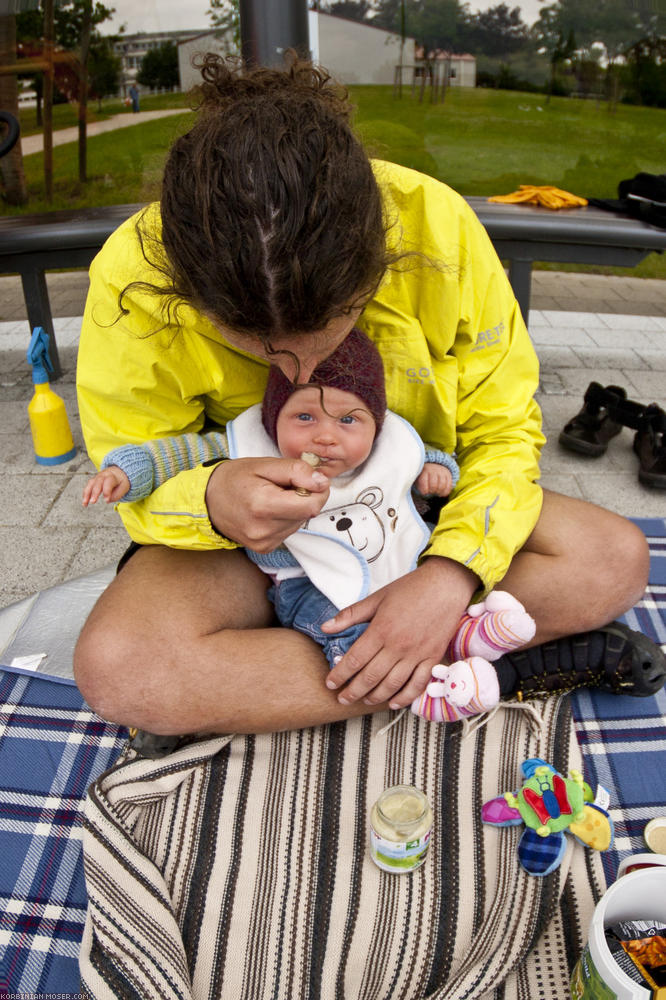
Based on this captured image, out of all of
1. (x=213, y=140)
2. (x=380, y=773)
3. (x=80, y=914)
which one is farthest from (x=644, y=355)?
(x=80, y=914)

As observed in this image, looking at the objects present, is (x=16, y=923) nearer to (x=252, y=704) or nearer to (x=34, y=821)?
(x=34, y=821)

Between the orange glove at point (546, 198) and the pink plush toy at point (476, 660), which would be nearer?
the pink plush toy at point (476, 660)

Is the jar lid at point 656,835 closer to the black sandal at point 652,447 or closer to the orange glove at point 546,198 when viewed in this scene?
the black sandal at point 652,447

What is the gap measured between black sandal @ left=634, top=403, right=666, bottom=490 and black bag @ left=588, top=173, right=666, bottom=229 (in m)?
1.05

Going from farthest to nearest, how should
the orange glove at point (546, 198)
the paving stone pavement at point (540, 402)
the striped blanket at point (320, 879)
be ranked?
the orange glove at point (546, 198)
the paving stone pavement at point (540, 402)
the striped blanket at point (320, 879)

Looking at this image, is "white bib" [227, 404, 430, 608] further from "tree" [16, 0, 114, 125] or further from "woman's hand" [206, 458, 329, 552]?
"tree" [16, 0, 114, 125]

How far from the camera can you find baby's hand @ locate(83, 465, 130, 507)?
141 cm

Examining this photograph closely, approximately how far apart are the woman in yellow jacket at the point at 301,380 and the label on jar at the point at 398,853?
0.25 m

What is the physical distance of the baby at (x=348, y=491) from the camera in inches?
56.1

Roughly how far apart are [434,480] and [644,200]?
2.41 meters

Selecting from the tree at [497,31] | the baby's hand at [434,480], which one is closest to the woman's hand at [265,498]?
the baby's hand at [434,480]

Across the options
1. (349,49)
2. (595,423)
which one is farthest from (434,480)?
(349,49)

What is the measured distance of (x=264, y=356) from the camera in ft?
3.98

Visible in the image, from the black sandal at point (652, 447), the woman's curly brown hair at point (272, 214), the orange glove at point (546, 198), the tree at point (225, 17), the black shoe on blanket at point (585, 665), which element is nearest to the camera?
the woman's curly brown hair at point (272, 214)
